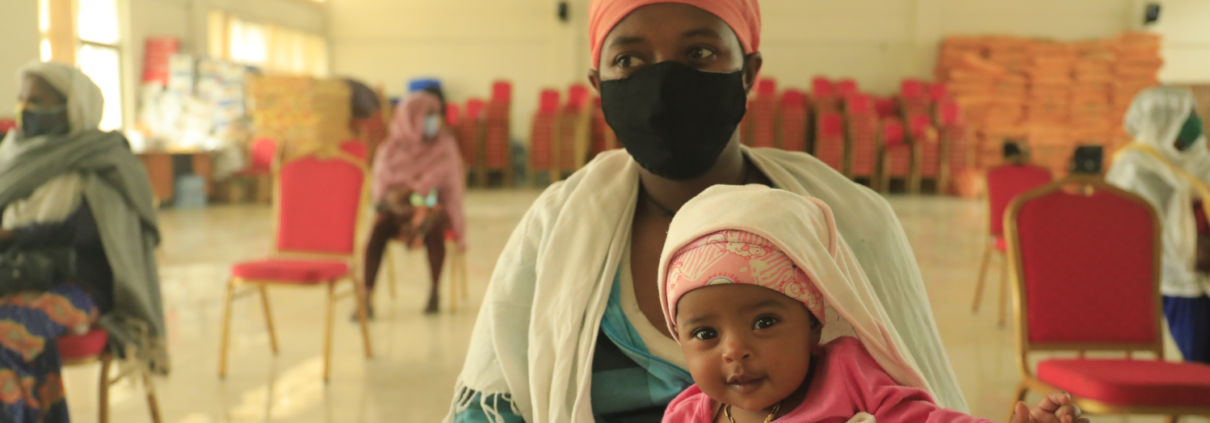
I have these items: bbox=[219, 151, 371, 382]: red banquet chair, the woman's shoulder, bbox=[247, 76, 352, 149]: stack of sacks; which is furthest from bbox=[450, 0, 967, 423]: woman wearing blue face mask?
bbox=[247, 76, 352, 149]: stack of sacks

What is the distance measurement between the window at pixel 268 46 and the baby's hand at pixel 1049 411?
40.8ft

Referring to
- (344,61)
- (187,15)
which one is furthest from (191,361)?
(344,61)

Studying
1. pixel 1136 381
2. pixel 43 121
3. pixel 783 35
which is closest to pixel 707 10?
pixel 1136 381

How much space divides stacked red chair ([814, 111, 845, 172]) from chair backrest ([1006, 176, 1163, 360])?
32.0 ft

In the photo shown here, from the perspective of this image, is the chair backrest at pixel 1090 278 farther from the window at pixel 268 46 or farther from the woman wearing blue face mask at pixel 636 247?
the window at pixel 268 46

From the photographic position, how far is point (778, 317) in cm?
90

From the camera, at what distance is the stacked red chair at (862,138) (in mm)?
12156

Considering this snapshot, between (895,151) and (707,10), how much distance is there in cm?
1169

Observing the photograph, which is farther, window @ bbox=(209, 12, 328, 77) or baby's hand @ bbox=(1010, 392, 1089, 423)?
window @ bbox=(209, 12, 328, 77)

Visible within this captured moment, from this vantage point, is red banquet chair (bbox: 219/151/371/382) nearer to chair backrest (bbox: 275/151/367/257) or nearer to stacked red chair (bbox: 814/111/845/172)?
chair backrest (bbox: 275/151/367/257)

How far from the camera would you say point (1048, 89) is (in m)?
12.6

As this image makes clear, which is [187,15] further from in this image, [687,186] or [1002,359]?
[687,186]

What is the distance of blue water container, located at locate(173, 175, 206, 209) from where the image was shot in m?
9.88

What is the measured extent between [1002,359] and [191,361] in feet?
12.0
